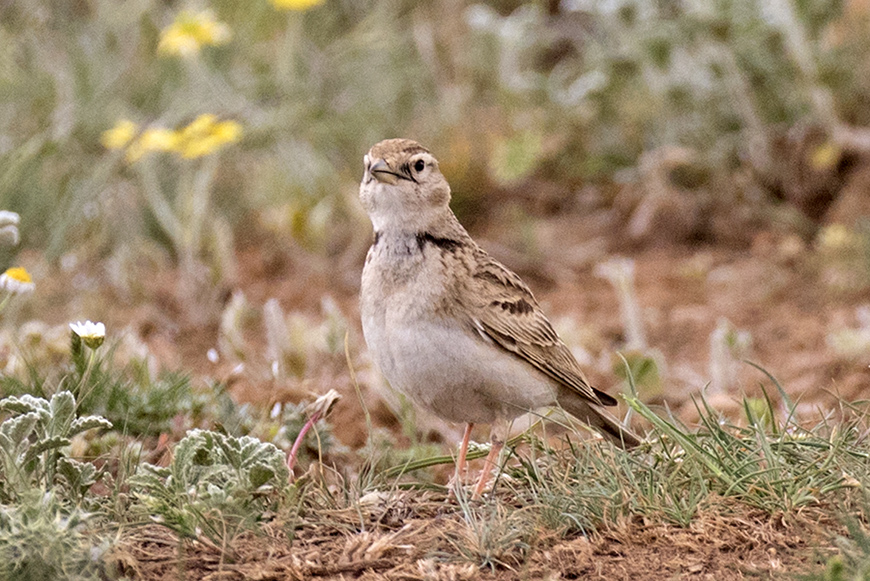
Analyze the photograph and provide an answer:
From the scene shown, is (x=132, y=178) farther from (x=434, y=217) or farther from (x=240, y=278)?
(x=434, y=217)

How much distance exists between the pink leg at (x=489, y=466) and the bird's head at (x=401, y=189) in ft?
2.90

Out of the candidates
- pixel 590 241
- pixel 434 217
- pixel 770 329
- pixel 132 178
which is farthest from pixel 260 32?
pixel 434 217

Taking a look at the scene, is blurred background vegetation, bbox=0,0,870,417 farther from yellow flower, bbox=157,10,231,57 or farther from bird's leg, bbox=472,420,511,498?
bird's leg, bbox=472,420,511,498

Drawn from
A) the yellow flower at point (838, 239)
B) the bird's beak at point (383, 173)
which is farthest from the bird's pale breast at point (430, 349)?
the yellow flower at point (838, 239)

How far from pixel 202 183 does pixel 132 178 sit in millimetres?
1323

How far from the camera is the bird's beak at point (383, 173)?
435cm

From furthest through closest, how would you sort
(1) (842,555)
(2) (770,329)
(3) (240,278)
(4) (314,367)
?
1. (3) (240,278)
2. (2) (770,329)
3. (4) (314,367)
4. (1) (842,555)

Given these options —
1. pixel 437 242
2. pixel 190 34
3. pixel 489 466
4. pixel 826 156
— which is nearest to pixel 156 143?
pixel 190 34

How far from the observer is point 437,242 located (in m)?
4.36

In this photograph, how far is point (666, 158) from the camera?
8328mm

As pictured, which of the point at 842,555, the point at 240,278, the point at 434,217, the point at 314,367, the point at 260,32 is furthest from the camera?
the point at 260,32

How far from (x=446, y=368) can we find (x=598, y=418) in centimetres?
84

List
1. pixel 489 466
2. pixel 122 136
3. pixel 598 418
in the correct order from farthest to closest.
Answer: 1. pixel 122 136
2. pixel 598 418
3. pixel 489 466

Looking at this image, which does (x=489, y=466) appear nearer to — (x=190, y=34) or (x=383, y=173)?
(x=383, y=173)
